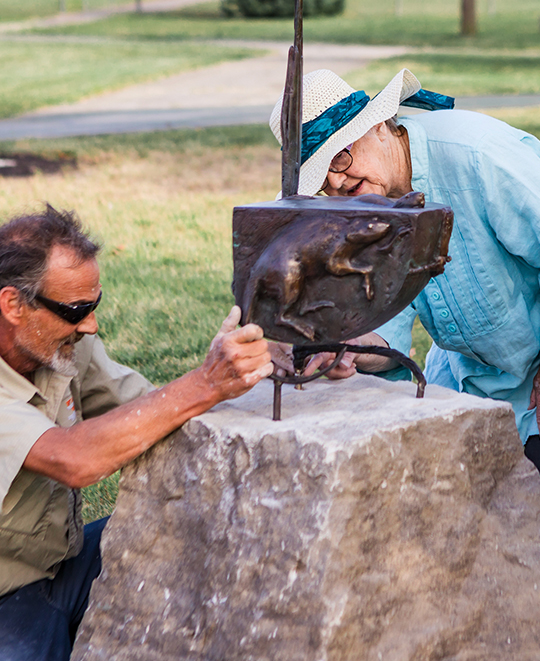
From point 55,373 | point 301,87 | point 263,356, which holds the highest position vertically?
point 301,87

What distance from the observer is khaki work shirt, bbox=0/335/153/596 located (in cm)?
237

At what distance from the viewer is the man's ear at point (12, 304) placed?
250 cm

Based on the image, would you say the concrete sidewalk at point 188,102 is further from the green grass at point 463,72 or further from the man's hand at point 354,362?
the man's hand at point 354,362

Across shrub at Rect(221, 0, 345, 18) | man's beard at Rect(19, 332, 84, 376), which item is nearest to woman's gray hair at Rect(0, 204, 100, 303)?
man's beard at Rect(19, 332, 84, 376)

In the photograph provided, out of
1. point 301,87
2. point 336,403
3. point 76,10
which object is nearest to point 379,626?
point 336,403

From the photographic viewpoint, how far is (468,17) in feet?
74.5

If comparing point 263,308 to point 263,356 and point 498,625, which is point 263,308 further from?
point 498,625

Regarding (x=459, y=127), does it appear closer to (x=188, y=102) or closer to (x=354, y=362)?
(x=354, y=362)

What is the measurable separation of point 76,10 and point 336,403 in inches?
1253

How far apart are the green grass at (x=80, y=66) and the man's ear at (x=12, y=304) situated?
11430 mm

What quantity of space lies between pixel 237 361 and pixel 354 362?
2.34ft

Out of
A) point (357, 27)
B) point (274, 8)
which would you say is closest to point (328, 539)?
point (357, 27)

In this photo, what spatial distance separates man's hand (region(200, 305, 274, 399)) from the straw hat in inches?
22.4

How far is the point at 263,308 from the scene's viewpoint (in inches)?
95.3
